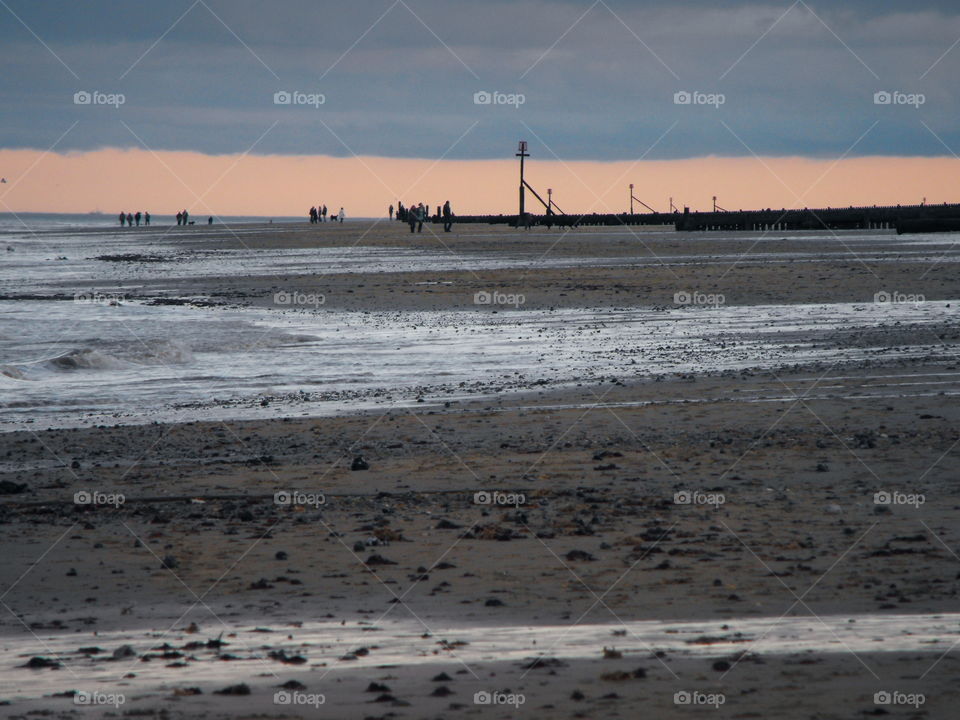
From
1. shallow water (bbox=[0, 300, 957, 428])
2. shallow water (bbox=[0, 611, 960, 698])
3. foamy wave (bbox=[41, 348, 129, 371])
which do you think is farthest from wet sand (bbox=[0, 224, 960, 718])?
foamy wave (bbox=[41, 348, 129, 371])

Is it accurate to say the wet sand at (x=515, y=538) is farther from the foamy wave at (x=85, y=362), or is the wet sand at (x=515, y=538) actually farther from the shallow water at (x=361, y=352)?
the foamy wave at (x=85, y=362)

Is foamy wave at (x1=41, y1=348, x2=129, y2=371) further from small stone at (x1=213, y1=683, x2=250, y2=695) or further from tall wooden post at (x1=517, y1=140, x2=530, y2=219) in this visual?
tall wooden post at (x1=517, y1=140, x2=530, y2=219)

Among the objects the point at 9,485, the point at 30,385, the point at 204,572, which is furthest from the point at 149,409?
the point at 204,572

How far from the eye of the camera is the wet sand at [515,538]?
5367 millimetres

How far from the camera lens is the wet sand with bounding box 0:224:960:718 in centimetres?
537

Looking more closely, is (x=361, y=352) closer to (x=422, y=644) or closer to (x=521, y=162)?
(x=422, y=644)

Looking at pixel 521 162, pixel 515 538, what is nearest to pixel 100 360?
pixel 515 538

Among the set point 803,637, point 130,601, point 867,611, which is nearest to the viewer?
point 803,637

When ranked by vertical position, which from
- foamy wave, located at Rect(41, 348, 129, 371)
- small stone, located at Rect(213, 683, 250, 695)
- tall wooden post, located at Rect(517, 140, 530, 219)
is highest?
tall wooden post, located at Rect(517, 140, 530, 219)

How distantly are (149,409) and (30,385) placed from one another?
3316 millimetres

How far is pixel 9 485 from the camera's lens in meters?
9.83

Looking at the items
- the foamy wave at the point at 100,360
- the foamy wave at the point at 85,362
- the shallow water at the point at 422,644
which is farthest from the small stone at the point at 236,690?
the foamy wave at the point at 85,362

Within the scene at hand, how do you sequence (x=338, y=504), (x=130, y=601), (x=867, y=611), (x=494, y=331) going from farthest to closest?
(x=494, y=331), (x=338, y=504), (x=130, y=601), (x=867, y=611)

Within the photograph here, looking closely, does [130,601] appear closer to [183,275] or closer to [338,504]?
[338,504]
